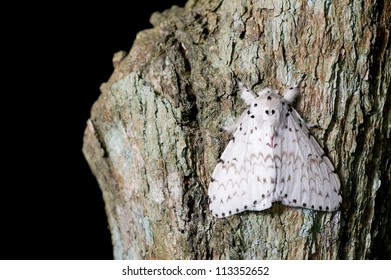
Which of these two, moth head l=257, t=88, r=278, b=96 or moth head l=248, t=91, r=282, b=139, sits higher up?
moth head l=257, t=88, r=278, b=96

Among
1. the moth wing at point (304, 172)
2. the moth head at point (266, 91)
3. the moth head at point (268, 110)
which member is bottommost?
the moth wing at point (304, 172)

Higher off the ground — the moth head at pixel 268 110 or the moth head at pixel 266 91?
the moth head at pixel 266 91

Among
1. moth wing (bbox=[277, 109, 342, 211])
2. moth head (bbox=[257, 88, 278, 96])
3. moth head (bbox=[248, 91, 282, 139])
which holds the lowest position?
moth wing (bbox=[277, 109, 342, 211])

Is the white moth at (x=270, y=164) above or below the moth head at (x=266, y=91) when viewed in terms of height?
below

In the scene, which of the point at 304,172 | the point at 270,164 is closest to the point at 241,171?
the point at 270,164
